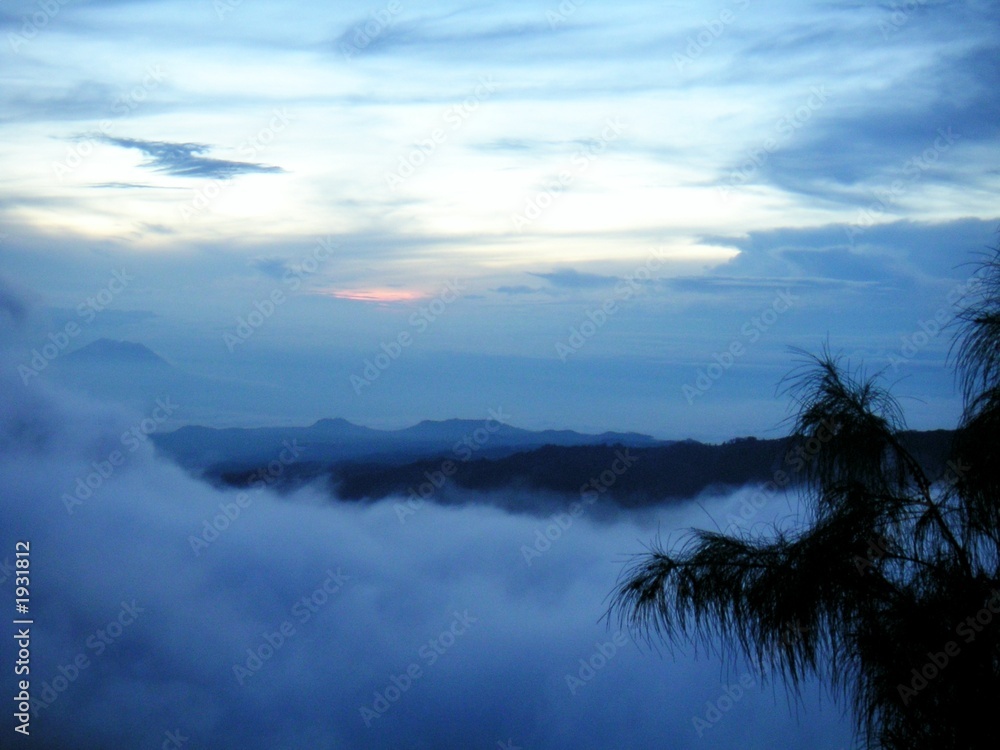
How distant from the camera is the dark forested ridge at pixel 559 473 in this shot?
49.9 ft

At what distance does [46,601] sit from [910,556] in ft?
112

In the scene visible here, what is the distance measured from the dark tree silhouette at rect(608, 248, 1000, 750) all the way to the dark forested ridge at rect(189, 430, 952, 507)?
4399 millimetres

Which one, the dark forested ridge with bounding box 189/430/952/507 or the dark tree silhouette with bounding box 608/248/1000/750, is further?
the dark forested ridge with bounding box 189/430/952/507

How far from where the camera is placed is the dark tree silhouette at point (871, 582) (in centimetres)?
484

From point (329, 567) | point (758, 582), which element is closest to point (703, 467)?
point (758, 582)

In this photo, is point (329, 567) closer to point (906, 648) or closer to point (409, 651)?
point (409, 651)

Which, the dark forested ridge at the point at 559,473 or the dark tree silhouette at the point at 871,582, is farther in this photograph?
the dark forested ridge at the point at 559,473

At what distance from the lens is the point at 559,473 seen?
23.3 m

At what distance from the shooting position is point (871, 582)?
5156mm

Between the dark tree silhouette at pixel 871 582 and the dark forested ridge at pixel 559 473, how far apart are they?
4.40 meters

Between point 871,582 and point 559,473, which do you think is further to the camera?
point 559,473

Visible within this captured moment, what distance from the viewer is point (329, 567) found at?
154 ft

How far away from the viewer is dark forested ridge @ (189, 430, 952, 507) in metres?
15.2

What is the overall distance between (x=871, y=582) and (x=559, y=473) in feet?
59.7
